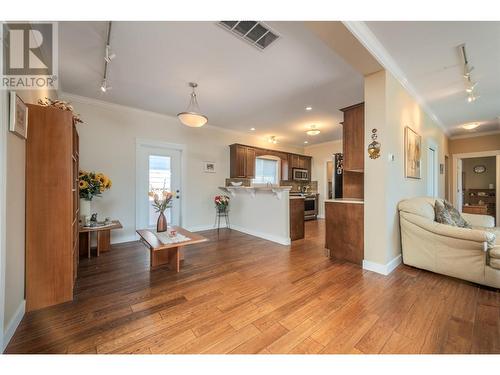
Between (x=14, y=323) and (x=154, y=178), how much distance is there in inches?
122

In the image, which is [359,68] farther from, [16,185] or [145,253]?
[145,253]

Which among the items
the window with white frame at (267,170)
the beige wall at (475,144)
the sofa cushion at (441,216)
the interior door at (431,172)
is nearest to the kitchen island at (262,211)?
the window with white frame at (267,170)

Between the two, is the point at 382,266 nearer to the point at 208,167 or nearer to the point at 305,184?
the point at 208,167

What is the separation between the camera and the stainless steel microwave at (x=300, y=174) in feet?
22.1

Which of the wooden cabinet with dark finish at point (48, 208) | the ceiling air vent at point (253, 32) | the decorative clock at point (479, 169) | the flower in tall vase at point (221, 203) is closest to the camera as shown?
the wooden cabinet with dark finish at point (48, 208)

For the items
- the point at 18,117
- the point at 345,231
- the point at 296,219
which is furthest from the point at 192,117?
the point at 345,231

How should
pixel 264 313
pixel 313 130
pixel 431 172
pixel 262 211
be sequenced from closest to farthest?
1. pixel 264 313
2. pixel 262 211
3. pixel 431 172
4. pixel 313 130

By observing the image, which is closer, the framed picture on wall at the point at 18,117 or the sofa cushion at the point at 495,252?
the framed picture on wall at the point at 18,117

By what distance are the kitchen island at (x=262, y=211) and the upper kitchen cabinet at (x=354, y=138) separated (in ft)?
3.84

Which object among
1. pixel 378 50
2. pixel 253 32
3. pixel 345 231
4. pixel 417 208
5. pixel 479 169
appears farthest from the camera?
pixel 479 169

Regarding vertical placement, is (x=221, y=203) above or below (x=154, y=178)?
below

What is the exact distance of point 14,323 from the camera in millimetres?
1493

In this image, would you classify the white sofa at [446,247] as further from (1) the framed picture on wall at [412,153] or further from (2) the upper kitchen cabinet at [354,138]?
(2) the upper kitchen cabinet at [354,138]
